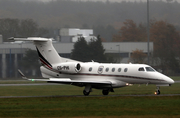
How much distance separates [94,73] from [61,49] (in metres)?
53.6

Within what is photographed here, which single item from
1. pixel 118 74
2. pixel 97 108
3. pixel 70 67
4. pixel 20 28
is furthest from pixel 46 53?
pixel 20 28

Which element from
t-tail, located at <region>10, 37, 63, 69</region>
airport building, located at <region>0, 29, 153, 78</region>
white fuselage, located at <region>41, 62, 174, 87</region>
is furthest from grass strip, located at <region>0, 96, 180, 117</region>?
airport building, located at <region>0, 29, 153, 78</region>

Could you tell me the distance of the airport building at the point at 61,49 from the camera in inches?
3046

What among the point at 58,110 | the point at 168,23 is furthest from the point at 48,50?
the point at 168,23

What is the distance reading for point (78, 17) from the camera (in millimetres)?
112875

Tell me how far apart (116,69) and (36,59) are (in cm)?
4468

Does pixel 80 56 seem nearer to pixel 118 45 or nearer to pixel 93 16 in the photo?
pixel 118 45

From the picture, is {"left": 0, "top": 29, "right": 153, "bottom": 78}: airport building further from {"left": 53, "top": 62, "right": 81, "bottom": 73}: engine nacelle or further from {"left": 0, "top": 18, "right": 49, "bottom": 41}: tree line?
{"left": 53, "top": 62, "right": 81, "bottom": 73}: engine nacelle

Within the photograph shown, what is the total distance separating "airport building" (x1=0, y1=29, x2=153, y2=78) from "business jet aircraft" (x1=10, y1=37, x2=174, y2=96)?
3895cm

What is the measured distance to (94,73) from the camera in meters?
36.2

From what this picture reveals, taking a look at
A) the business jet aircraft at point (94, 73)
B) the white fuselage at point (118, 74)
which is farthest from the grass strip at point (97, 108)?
the business jet aircraft at point (94, 73)

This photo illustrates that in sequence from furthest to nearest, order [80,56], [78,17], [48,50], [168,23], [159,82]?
1. [78,17]
2. [168,23]
3. [80,56]
4. [48,50]
5. [159,82]

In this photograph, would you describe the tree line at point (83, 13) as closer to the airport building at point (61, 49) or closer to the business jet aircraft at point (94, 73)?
the airport building at point (61, 49)

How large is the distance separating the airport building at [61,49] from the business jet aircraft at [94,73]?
3895 centimetres
